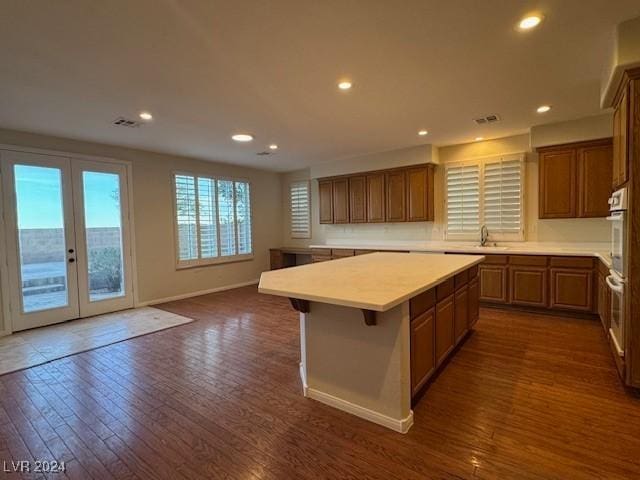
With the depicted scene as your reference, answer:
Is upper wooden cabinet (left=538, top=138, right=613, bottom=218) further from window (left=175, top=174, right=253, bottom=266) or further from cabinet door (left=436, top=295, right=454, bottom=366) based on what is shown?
window (left=175, top=174, right=253, bottom=266)

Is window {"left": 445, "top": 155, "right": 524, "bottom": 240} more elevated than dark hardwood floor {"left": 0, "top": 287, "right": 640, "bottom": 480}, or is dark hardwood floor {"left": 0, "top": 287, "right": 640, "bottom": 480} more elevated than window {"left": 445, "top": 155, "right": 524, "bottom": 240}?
window {"left": 445, "top": 155, "right": 524, "bottom": 240}

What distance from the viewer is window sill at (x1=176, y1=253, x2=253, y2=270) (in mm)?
6107

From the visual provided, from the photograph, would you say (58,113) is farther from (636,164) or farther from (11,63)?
(636,164)

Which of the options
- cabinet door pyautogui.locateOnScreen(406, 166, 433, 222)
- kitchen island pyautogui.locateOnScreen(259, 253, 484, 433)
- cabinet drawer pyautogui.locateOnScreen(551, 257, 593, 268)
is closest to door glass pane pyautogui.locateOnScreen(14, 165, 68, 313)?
kitchen island pyautogui.locateOnScreen(259, 253, 484, 433)

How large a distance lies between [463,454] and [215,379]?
6.53ft

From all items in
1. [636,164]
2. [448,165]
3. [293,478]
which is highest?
[448,165]

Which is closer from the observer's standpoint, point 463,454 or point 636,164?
point 463,454

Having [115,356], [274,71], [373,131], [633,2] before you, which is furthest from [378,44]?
[115,356]

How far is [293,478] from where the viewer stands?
1.73 metres

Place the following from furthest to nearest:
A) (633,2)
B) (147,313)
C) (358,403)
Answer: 1. (147,313)
2. (358,403)
3. (633,2)

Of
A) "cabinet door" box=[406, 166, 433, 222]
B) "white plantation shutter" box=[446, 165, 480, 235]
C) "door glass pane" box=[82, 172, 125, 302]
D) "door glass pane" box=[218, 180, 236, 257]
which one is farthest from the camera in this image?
"door glass pane" box=[218, 180, 236, 257]

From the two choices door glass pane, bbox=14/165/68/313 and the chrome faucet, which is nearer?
door glass pane, bbox=14/165/68/313

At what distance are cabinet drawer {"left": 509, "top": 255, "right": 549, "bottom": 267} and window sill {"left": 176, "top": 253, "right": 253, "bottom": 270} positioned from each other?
504 centimetres

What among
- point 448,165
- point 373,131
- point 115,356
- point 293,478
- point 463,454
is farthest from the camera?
point 448,165
